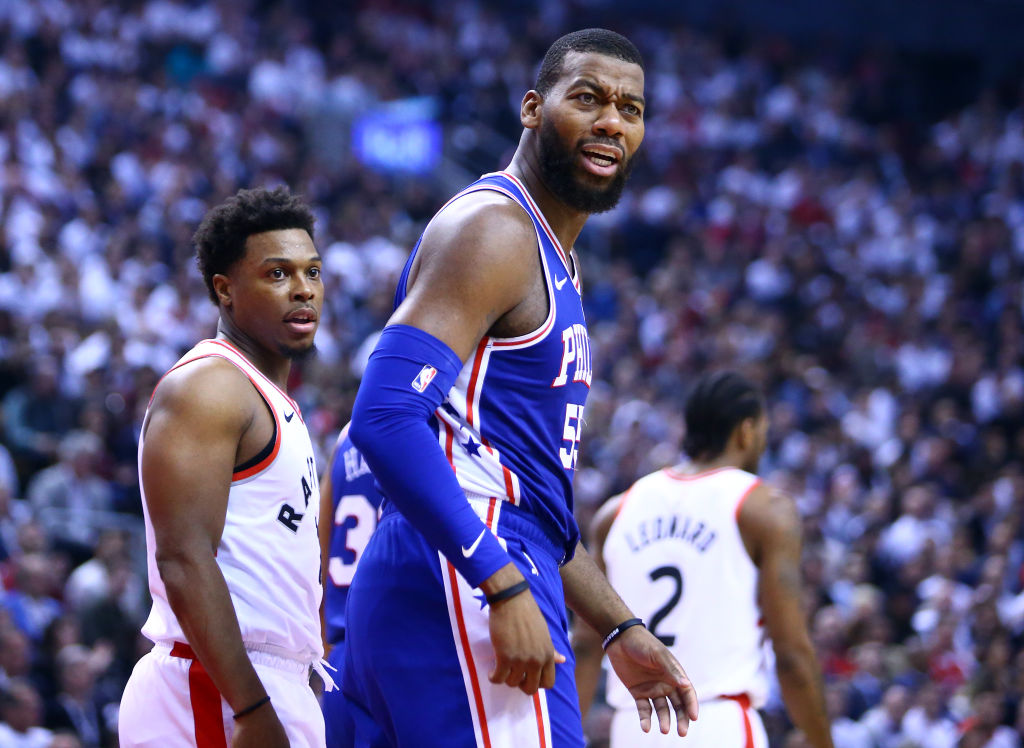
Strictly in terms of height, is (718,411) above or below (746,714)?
above

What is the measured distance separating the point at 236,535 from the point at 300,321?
2.11 feet

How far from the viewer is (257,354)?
3.59 meters

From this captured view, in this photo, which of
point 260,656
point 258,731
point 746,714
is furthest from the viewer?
point 746,714

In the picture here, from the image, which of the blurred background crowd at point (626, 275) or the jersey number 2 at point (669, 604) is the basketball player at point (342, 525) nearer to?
the jersey number 2 at point (669, 604)

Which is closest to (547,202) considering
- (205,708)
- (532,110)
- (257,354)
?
(532,110)

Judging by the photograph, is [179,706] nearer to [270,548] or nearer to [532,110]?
[270,548]

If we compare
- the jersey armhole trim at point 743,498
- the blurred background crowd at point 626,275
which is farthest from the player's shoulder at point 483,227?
the blurred background crowd at point 626,275

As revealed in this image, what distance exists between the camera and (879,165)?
20453 millimetres

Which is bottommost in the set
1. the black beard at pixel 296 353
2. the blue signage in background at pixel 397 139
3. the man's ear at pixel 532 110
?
the black beard at pixel 296 353

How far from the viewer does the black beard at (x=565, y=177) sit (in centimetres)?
314

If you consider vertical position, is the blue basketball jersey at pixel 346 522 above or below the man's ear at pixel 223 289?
below

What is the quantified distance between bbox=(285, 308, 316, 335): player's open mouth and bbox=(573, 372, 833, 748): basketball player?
5.79 ft

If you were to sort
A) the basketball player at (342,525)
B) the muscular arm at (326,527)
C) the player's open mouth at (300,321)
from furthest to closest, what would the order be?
the muscular arm at (326,527), the basketball player at (342,525), the player's open mouth at (300,321)

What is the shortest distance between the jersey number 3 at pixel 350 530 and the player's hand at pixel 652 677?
1337 millimetres
